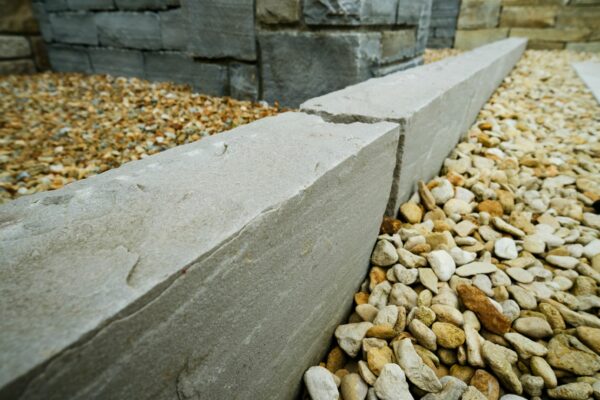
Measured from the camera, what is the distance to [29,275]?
0.52 meters

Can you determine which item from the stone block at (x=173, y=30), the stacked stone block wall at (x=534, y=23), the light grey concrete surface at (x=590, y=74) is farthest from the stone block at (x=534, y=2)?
the stone block at (x=173, y=30)

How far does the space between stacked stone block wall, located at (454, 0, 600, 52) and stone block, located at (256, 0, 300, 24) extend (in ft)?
21.4

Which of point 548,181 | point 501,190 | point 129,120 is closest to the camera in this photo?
point 501,190

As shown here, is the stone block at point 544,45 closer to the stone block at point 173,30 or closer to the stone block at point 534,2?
the stone block at point 534,2

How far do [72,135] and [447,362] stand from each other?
2.45 m

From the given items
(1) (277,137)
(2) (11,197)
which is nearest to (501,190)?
(1) (277,137)

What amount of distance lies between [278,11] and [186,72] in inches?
62.1

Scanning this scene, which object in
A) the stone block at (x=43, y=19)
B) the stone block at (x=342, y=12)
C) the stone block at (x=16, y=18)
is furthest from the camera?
the stone block at (x=43, y=19)

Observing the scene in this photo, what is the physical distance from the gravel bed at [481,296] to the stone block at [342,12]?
1.05 meters

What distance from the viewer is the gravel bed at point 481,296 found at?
96cm

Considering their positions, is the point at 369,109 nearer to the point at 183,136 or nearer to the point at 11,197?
the point at 183,136

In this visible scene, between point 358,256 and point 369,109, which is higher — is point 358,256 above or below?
below

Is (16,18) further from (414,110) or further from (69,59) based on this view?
(414,110)

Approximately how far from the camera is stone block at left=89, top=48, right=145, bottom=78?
3784 mm
